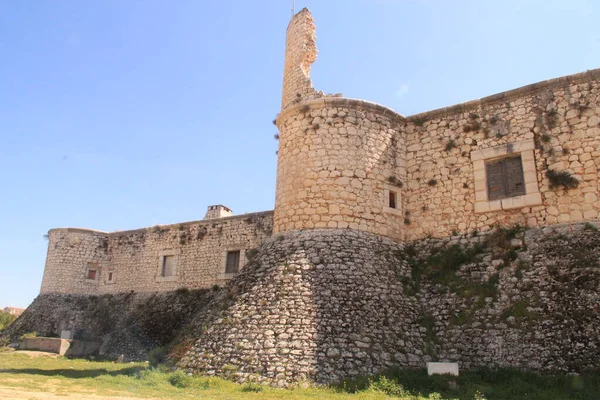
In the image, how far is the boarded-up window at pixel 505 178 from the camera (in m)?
11.1

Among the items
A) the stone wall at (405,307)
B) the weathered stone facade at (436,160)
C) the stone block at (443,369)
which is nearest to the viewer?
the stone block at (443,369)

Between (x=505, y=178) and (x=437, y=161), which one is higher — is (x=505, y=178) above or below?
below

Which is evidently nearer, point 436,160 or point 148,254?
point 436,160

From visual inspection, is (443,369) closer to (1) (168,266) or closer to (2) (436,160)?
(2) (436,160)

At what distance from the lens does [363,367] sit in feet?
29.7

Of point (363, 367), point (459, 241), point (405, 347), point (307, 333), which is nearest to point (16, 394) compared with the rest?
point (307, 333)

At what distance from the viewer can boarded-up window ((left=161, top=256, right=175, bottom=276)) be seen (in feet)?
68.6

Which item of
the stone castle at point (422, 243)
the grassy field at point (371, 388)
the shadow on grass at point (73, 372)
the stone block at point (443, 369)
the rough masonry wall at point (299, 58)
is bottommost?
the shadow on grass at point (73, 372)

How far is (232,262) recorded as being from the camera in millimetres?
19266

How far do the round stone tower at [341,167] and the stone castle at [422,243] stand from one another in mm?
40

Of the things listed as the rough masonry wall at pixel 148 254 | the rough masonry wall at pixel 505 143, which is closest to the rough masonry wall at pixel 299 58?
the rough masonry wall at pixel 505 143

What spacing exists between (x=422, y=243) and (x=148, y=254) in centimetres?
1444

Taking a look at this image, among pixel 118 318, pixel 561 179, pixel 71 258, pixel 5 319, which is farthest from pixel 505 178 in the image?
pixel 5 319

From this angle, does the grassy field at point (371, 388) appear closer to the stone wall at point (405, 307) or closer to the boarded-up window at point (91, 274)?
the stone wall at point (405, 307)
